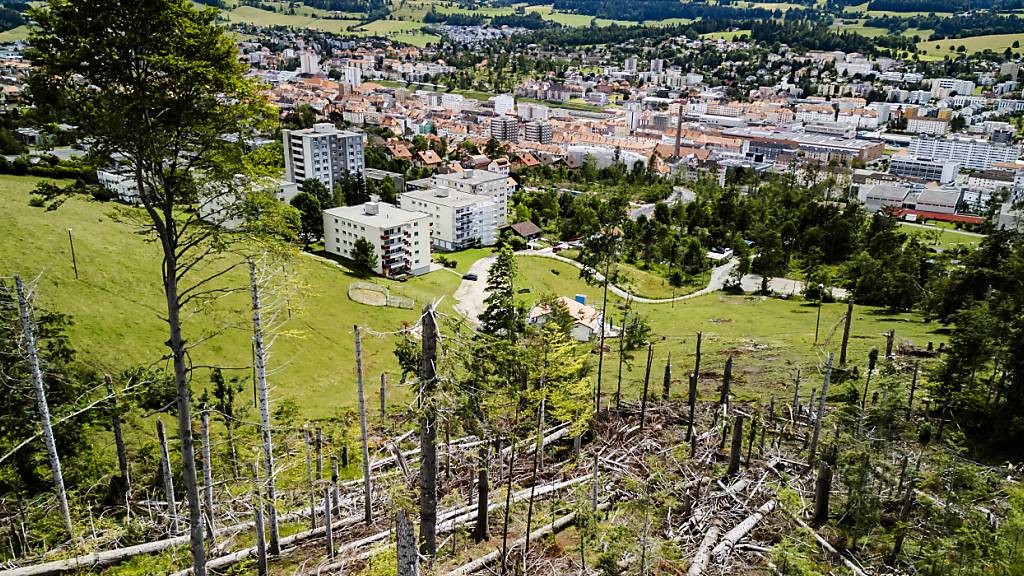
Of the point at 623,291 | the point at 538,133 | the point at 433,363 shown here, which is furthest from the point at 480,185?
A: the point at 433,363

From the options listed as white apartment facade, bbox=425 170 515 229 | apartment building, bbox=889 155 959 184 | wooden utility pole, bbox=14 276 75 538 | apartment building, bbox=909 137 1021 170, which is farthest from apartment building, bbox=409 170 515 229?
apartment building, bbox=909 137 1021 170

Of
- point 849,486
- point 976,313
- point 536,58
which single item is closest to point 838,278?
point 976,313

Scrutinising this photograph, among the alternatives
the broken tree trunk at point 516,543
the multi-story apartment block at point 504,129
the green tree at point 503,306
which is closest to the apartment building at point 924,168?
the multi-story apartment block at point 504,129

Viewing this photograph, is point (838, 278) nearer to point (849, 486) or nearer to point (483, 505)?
point (849, 486)

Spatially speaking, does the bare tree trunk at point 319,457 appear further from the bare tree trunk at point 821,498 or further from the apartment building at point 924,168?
the apartment building at point 924,168

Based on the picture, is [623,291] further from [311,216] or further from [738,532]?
[738,532]
